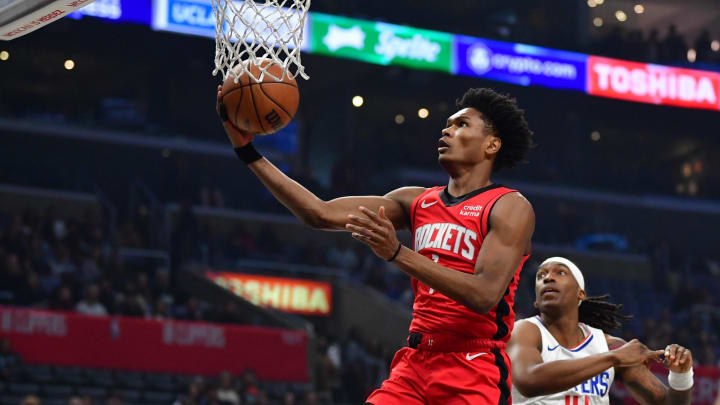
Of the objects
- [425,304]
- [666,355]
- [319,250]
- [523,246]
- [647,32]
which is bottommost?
[319,250]

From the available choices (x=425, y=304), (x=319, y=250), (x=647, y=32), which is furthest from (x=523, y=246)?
(x=647, y=32)

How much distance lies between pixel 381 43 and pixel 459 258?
18.1 meters

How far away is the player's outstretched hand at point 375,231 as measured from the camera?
3566mm

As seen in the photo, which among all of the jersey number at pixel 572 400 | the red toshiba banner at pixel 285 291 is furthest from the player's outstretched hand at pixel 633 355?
the red toshiba banner at pixel 285 291

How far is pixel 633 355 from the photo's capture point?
15.8ft

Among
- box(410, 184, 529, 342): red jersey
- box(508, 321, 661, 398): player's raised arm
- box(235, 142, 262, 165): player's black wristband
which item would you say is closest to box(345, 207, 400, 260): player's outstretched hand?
box(410, 184, 529, 342): red jersey

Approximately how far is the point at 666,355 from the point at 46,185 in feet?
59.7

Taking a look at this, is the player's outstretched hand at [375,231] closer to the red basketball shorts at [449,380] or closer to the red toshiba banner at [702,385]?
the red basketball shorts at [449,380]

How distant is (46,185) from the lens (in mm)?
21297

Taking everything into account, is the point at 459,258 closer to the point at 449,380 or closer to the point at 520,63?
the point at 449,380

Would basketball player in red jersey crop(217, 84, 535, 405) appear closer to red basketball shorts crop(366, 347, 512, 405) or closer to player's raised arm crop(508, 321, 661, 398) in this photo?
red basketball shorts crop(366, 347, 512, 405)

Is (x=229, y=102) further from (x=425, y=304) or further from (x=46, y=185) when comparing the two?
(x=46, y=185)

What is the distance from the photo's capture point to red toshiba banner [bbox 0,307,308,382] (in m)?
13.0

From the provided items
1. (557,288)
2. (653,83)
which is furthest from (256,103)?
(653,83)
